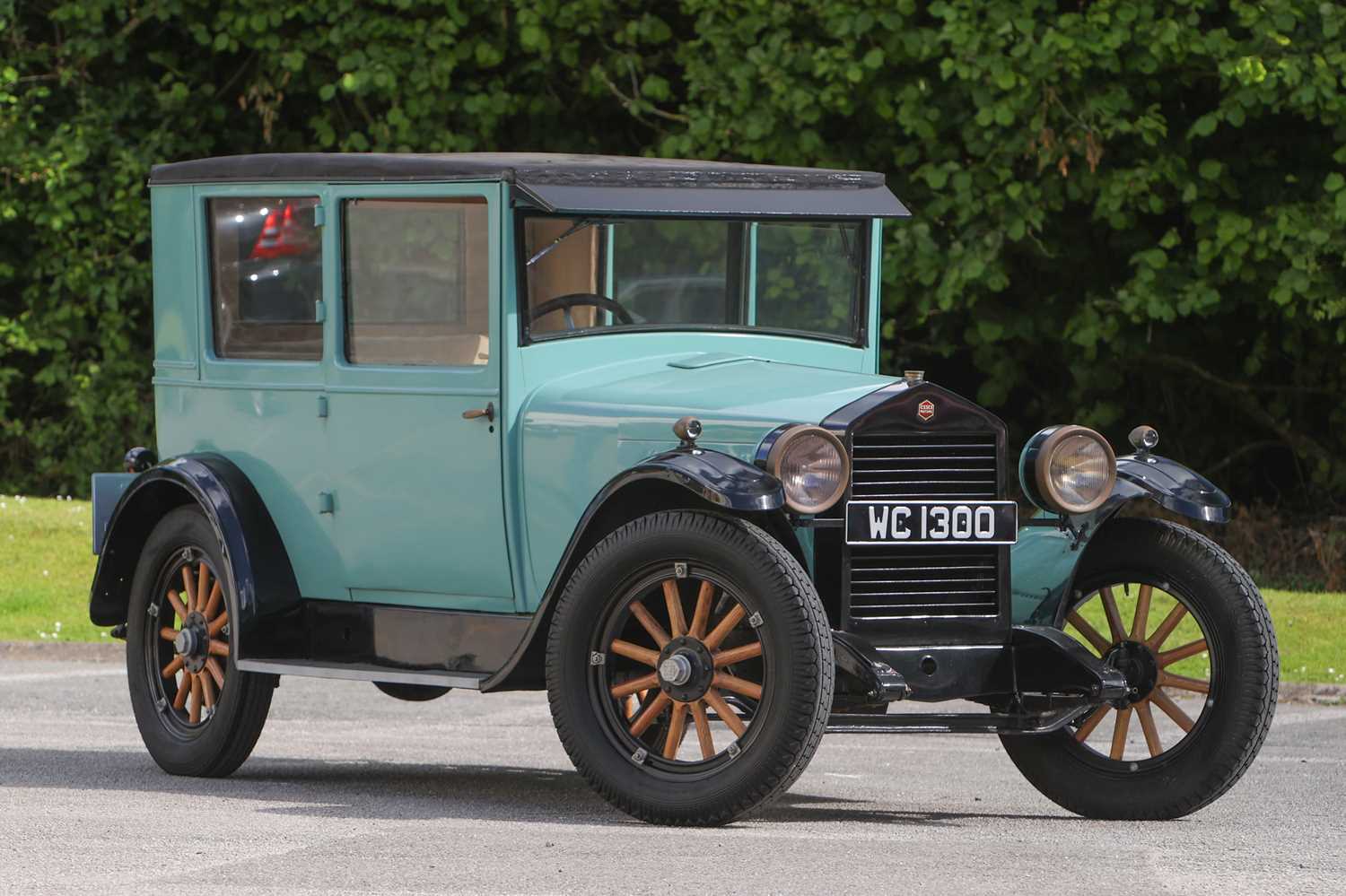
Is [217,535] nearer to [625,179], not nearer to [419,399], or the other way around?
[419,399]

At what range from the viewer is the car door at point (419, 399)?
816 centimetres

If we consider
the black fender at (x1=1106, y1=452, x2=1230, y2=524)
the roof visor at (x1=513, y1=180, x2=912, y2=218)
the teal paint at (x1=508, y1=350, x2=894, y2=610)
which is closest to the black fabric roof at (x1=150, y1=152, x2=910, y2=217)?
the roof visor at (x1=513, y1=180, x2=912, y2=218)

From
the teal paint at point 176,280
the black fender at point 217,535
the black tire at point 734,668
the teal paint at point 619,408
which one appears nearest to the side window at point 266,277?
the teal paint at point 176,280

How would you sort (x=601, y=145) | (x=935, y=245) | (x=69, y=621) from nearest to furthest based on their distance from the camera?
1. (x=69, y=621)
2. (x=935, y=245)
3. (x=601, y=145)

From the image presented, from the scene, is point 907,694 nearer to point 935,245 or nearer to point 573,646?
point 573,646

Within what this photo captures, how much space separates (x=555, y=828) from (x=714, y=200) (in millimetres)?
2248

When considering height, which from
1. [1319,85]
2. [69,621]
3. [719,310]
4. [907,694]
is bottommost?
[69,621]

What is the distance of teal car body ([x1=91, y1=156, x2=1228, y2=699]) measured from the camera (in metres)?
7.77

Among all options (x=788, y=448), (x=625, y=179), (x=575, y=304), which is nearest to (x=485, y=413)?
(x=575, y=304)

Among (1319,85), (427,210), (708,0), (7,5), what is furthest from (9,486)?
(427,210)

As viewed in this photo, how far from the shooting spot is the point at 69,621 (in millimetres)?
14570

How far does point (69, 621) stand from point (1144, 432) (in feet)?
26.9

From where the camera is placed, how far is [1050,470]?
777 centimetres

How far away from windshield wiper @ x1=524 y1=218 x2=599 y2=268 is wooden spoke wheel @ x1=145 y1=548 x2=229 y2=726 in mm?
1691
